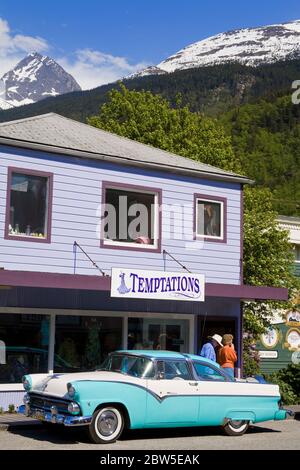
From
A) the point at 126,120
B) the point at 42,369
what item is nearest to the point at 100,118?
the point at 126,120

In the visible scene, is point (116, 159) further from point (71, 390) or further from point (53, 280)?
point (71, 390)

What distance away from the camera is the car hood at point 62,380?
11.3 m

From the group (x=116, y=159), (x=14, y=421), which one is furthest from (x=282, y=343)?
(x=14, y=421)

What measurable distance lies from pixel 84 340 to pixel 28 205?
10.4 ft

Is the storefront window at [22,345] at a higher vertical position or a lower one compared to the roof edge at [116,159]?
lower

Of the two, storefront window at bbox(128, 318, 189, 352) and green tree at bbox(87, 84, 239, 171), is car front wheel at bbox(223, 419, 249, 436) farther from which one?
green tree at bbox(87, 84, 239, 171)

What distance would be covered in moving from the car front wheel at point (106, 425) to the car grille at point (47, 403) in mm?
455

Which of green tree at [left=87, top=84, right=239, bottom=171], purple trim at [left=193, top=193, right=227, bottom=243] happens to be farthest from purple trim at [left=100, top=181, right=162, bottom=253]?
green tree at [left=87, top=84, right=239, bottom=171]

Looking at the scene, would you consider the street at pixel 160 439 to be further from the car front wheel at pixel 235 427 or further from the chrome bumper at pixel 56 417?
the chrome bumper at pixel 56 417

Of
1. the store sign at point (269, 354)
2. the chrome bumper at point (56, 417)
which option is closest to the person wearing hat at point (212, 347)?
the chrome bumper at point (56, 417)

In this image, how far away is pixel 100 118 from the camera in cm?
3256

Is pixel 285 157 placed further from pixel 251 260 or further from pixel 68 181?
pixel 68 181

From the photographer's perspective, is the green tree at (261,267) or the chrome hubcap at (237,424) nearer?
the chrome hubcap at (237,424)

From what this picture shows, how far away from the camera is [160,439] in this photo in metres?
12.0
